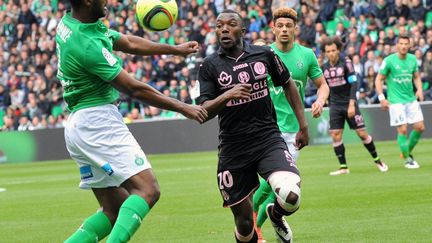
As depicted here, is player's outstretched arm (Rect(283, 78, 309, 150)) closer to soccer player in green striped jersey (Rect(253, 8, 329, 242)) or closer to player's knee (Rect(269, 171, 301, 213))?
player's knee (Rect(269, 171, 301, 213))

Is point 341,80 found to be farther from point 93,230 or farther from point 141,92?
point 141,92

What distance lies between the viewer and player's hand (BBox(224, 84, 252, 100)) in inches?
335

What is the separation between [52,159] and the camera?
31.3m

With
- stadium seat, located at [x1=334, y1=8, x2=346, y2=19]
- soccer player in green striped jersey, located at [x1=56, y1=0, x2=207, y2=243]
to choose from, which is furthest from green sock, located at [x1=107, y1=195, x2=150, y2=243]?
stadium seat, located at [x1=334, y1=8, x2=346, y2=19]

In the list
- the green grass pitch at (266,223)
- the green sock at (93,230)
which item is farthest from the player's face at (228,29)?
the green grass pitch at (266,223)

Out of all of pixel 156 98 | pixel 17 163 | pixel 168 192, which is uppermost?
pixel 156 98

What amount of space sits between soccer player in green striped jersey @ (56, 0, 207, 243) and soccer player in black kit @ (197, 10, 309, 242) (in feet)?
3.82

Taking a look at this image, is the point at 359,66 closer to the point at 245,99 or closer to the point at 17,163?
the point at 17,163

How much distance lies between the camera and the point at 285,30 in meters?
11.4

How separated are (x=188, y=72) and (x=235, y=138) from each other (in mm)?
23247

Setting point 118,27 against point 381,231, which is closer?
point 381,231

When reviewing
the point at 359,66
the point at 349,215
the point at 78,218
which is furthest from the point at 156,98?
the point at 359,66

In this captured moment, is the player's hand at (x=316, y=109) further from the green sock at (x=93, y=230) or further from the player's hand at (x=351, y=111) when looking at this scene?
the player's hand at (x=351, y=111)

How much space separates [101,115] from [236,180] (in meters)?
1.70
